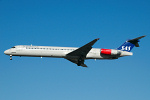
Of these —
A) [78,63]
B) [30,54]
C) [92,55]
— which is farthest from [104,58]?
[30,54]

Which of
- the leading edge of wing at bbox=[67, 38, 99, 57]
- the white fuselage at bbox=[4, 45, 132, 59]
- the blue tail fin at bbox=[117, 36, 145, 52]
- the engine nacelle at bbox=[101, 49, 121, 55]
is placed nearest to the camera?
the leading edge of wing at bbox=[67, 38, 99, 57]

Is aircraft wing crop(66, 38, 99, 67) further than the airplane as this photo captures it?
No

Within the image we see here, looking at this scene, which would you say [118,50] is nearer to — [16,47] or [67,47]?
[67,47]

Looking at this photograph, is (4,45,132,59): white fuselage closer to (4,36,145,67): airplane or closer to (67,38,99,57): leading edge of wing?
(4,36,145,67): airplane

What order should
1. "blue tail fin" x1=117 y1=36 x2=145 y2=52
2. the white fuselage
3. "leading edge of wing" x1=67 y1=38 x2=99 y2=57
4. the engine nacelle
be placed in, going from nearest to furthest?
"leading edge of wing" x1=67 y1=38 x2=99 y2=57 < the engine nacelle < the white fuselage < "blue tail fin" x1=117 y1=36 x2=145 y2=52

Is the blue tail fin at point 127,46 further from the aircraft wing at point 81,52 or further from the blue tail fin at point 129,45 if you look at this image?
the aircraft wing at point 81,52

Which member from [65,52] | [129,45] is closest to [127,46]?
[129,45]

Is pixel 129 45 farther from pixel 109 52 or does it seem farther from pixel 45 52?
pixel 45 52

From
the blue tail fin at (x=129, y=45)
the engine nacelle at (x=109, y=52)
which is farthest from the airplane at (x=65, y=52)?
the blue tail fin at (x=129, y=45)

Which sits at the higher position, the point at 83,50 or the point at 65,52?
the point at 83,50

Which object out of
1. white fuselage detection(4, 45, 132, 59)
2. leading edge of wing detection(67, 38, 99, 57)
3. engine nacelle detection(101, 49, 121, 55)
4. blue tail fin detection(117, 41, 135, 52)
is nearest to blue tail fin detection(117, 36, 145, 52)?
blue tail fin detection(117, 41, 135, 52)

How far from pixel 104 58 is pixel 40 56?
32.2ft

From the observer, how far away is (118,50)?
39.8 metres

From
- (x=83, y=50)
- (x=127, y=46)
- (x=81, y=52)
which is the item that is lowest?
(x=81, y=52)
